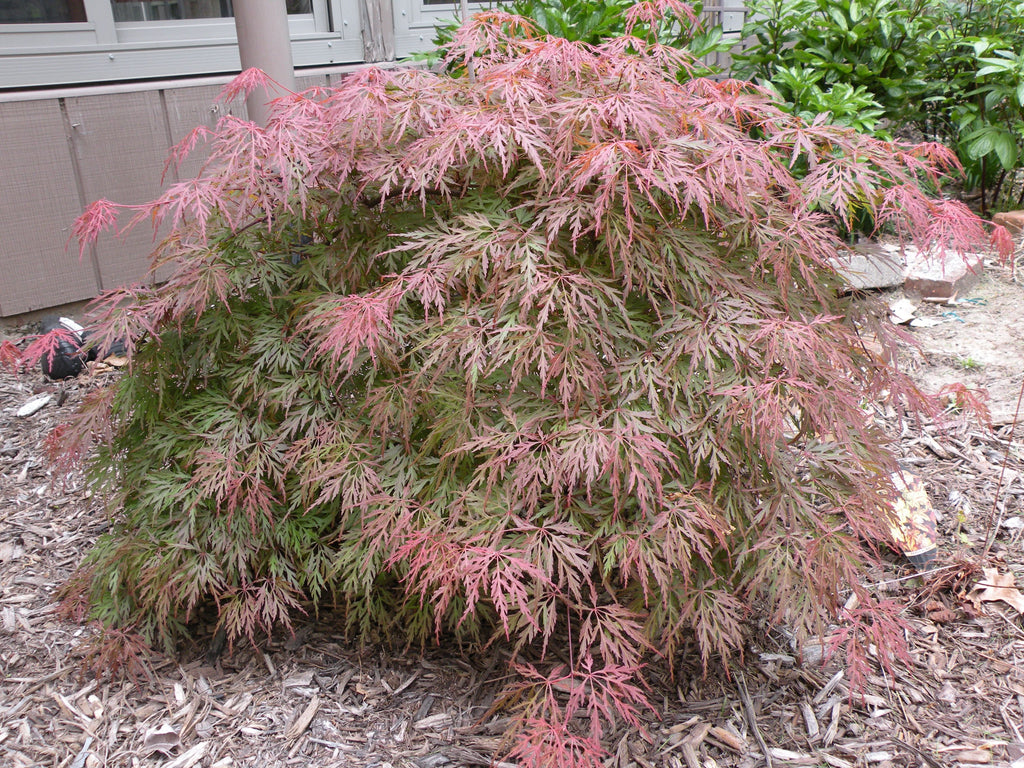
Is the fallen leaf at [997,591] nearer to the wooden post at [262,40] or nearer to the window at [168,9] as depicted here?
the wooden post at [262,40]

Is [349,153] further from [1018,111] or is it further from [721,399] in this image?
[1018,111]

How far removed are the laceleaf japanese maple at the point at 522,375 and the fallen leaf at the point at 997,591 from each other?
0.76 metres

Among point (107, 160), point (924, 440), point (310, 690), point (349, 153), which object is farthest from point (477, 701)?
point (107, 160)

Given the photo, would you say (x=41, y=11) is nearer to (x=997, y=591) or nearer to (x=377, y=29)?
(x=377, y=29)

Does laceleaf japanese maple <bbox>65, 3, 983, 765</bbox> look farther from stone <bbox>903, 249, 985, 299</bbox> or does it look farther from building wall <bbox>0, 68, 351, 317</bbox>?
stone <bbox>903, 249, 985, 299</bbox>

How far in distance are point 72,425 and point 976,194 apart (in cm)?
620

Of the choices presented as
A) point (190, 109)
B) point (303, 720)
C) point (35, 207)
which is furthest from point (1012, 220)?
point (35, 207)

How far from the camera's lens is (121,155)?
4320 millimetres

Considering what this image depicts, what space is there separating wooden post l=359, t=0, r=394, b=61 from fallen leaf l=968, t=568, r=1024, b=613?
4496mm

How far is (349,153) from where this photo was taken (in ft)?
7.04

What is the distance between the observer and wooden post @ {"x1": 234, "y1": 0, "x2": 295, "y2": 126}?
9.91 feet

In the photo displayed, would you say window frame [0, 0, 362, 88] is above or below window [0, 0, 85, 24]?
below

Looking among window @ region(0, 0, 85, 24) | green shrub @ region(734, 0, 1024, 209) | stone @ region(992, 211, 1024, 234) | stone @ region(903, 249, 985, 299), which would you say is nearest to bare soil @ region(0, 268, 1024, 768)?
stone @ region(903, 249, 985, 299)

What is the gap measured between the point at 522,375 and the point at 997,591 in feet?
6.08
